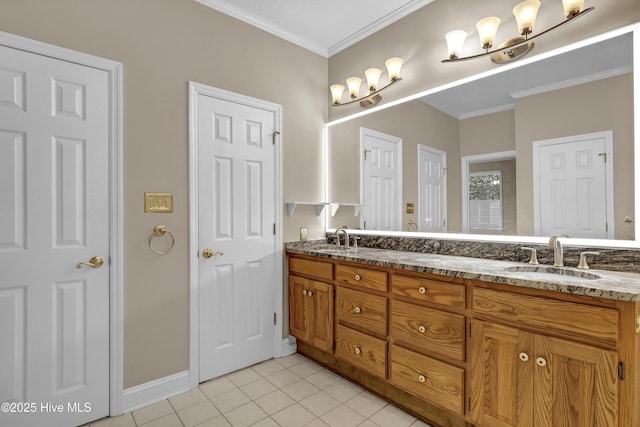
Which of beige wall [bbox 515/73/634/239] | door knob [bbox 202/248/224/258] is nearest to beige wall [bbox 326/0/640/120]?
beige wall [bbox 515/73/634/239]

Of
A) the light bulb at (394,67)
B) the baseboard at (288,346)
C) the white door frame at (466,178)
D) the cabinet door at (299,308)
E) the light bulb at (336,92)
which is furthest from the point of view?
the light bulb at (336,92)

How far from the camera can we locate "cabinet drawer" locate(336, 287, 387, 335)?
6.33ft

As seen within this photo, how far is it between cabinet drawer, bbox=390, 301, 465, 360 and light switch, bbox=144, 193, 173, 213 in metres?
1.56

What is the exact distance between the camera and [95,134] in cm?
182

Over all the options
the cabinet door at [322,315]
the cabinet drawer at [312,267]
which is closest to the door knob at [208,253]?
the cabinet drawer at [312,267]

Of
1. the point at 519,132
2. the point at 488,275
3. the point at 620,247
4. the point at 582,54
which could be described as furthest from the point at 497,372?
the point at 582,54

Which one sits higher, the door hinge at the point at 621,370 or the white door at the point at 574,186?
the white door at the point at 574,186

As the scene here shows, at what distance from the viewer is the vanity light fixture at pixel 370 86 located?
238cm

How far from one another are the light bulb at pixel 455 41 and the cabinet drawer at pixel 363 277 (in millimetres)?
1469

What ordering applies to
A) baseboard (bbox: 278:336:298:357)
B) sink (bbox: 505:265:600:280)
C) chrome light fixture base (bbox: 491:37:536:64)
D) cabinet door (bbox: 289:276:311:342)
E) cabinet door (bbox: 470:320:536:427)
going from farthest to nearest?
1. baseboard (bbox: 278:336:298:357)
2. cabinet door (bbox: 289:276:311:342)
3. chrome light fixture base (bbox: 491:37:536:64)
4. sink (bbox: 505:265:600:280)
5. cabinet door (bbox: 470:320:536:427)

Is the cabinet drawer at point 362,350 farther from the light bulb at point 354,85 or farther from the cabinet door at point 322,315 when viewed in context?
the light bulb at point 354,85

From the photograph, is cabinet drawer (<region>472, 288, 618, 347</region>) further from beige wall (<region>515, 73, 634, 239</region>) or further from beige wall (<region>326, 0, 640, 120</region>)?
beige wall (<region>326, 0, 640, 120</region>)

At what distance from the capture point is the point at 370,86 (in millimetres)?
2564

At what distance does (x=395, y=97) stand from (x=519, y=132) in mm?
944
